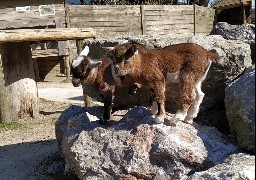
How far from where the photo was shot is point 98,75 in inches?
156

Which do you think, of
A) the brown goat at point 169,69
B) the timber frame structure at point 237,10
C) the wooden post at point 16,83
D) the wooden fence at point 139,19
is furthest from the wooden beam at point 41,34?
the timber frame structure at point 237,10

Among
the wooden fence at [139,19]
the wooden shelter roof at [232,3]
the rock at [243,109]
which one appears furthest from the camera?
the wooden shelter roof at [232,3]

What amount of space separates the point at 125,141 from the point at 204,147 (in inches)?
27.8

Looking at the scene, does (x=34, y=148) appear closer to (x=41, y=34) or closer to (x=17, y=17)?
(x=41, y=34)

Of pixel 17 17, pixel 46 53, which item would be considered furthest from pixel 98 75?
pixel 46 53

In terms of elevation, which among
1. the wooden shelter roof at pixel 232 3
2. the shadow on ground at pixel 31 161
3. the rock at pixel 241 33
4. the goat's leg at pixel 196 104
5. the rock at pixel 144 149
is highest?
the wooden shelter roof at pixel 232 3

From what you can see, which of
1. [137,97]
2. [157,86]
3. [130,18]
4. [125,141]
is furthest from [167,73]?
[130,18]

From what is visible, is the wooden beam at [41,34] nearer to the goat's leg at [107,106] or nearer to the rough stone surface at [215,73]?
the rough stone surface at [215,73]

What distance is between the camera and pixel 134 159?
3.64m

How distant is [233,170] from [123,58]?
1.29 meters

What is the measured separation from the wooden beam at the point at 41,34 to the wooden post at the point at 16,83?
73 cm

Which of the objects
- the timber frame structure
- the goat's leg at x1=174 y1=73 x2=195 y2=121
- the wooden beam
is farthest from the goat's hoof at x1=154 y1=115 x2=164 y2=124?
the timber frame structure

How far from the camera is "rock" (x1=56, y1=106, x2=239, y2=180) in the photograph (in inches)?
139

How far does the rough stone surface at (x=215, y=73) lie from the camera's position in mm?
4297
